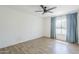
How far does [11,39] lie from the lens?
16.2 ft

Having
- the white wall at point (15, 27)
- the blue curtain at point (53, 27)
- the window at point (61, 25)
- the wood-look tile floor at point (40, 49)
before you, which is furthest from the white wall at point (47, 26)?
the wood-look tile floor at point (40, 49)

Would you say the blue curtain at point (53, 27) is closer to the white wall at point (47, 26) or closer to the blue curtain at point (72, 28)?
the white wall at point (47, 26)

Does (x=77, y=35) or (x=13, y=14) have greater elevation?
(x=13, y=14)

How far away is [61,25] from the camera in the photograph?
725cm

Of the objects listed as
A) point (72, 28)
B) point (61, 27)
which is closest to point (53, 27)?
point (61, 27)

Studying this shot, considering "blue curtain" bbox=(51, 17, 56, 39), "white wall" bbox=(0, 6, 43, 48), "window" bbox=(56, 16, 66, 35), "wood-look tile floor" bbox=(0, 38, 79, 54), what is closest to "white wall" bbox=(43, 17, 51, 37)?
"blue curtain" bbox=(51, 17, 56, 39)

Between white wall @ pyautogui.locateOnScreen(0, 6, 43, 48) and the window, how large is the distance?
208 cm

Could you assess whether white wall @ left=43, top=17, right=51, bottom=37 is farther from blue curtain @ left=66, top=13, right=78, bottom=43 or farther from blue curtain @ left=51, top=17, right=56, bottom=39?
blue curtain @ left=66, top=13, right=78, bottom=43

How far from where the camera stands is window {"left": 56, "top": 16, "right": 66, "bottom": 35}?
6930 millimetres

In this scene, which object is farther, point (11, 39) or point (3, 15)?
point (11, 39)

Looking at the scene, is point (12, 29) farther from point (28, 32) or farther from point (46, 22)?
point (46, 22)

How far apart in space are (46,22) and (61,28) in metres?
2.01

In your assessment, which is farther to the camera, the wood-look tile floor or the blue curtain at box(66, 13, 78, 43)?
the blue curtain at box(66, 13, 78, 43)
